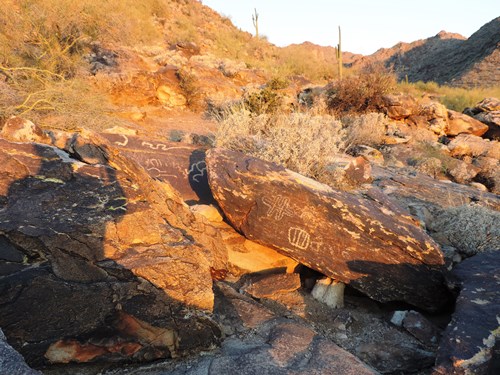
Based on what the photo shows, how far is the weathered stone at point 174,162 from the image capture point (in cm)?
398

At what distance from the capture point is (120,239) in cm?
211

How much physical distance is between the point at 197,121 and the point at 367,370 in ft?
24.1

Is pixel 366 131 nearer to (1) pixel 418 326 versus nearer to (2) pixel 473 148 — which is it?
(2) pixel 473 148

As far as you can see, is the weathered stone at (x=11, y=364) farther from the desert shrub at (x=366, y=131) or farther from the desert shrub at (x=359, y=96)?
the desert shrub at (x=359, y=96)

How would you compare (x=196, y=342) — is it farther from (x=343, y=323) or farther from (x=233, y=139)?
(x=233, y=139)

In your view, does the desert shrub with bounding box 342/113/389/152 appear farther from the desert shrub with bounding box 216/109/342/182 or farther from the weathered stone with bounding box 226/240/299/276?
the weathered stone with bounding box 226/240/299/276

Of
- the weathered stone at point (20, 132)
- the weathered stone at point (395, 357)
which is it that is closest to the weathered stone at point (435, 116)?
the weathered stone at point (395, 357)

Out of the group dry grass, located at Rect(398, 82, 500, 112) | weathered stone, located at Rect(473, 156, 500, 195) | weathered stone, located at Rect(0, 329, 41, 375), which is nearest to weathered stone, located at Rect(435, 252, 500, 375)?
weathered stone, located at Rect(0, 329, 41, 375)

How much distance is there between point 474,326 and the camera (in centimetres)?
190

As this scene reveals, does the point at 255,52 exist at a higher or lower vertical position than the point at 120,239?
higher

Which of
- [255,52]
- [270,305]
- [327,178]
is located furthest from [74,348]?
[255,52]

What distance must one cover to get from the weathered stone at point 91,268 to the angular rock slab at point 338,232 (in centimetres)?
Result: 75

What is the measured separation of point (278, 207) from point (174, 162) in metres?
1.93

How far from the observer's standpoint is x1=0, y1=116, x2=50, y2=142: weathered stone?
273cm
